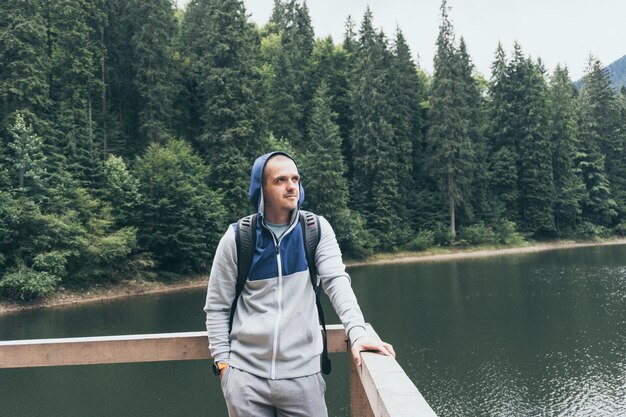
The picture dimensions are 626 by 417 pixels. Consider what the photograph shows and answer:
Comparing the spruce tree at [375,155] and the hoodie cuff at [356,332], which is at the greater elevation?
the spruce tree at [375,155]

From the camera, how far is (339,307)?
1.84 metres

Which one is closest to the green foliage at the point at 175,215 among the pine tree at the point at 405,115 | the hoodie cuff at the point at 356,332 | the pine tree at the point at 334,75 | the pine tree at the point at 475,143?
the pine tree at the point at 405,115

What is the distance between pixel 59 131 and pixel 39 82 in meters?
2.25

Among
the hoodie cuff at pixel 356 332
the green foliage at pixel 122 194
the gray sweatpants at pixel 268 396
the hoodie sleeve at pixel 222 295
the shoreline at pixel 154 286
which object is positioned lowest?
the shoreline at pixel 154 286

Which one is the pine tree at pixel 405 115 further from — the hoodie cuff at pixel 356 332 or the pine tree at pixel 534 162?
the hoodie cuff at pixel 356 332

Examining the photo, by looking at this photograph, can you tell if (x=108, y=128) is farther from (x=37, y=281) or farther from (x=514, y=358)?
(x=514, y=358)

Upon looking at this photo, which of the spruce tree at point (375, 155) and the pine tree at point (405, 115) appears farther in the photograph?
the pine tree at point (405, 115)

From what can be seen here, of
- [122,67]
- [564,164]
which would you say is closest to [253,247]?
[122,67]

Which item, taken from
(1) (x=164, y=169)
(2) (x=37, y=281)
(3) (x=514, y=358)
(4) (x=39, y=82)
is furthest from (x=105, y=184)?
(3) (x=514, y=358)

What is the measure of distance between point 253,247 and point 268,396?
0.48m

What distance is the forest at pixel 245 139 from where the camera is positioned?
74.1 ft

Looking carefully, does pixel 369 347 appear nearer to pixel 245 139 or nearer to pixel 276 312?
pixel 276 312

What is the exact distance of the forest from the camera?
74.1 feet

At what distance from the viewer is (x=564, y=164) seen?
4153cm
